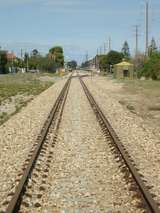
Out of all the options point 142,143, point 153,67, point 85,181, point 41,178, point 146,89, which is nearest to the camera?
point 85,181

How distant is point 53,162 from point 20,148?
2721mm

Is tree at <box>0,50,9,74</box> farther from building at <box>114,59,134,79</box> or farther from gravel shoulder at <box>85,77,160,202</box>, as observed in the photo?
gravel shoulder at <box>85,77,160,202</box>

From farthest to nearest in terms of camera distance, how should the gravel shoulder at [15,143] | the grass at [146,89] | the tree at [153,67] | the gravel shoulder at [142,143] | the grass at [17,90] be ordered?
the tree at [153,67] < the grass at [146,89] < the grass at [17,90] < the gravel shoulder at [142,143] < the gravel shoulder at [15,143]

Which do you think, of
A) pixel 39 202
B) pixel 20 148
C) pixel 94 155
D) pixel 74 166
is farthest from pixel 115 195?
pixel 20 148

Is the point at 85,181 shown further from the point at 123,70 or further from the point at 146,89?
the point at 123,70

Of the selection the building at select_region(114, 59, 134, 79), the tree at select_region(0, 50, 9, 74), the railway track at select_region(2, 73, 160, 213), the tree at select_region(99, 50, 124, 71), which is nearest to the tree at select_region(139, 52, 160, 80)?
the building at select_region(114, 59, 134, 79)

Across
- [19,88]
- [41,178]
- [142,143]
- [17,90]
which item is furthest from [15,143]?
[19,88]

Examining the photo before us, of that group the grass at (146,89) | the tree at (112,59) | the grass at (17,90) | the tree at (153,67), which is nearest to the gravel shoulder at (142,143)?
the grass at (17,90)

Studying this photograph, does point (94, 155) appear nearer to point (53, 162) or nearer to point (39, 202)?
point (53, 162)

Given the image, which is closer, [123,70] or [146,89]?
[146,89]

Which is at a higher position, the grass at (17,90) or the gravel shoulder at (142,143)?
the gravel shoulder at (142,143)

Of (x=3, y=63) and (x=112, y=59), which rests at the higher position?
(x=112, y=59)

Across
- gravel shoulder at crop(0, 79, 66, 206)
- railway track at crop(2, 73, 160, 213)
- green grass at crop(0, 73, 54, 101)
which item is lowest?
green grass at crop(0, 73, 54, 101)

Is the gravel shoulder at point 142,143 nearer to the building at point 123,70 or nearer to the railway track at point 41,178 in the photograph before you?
the railway track at point 41,178
